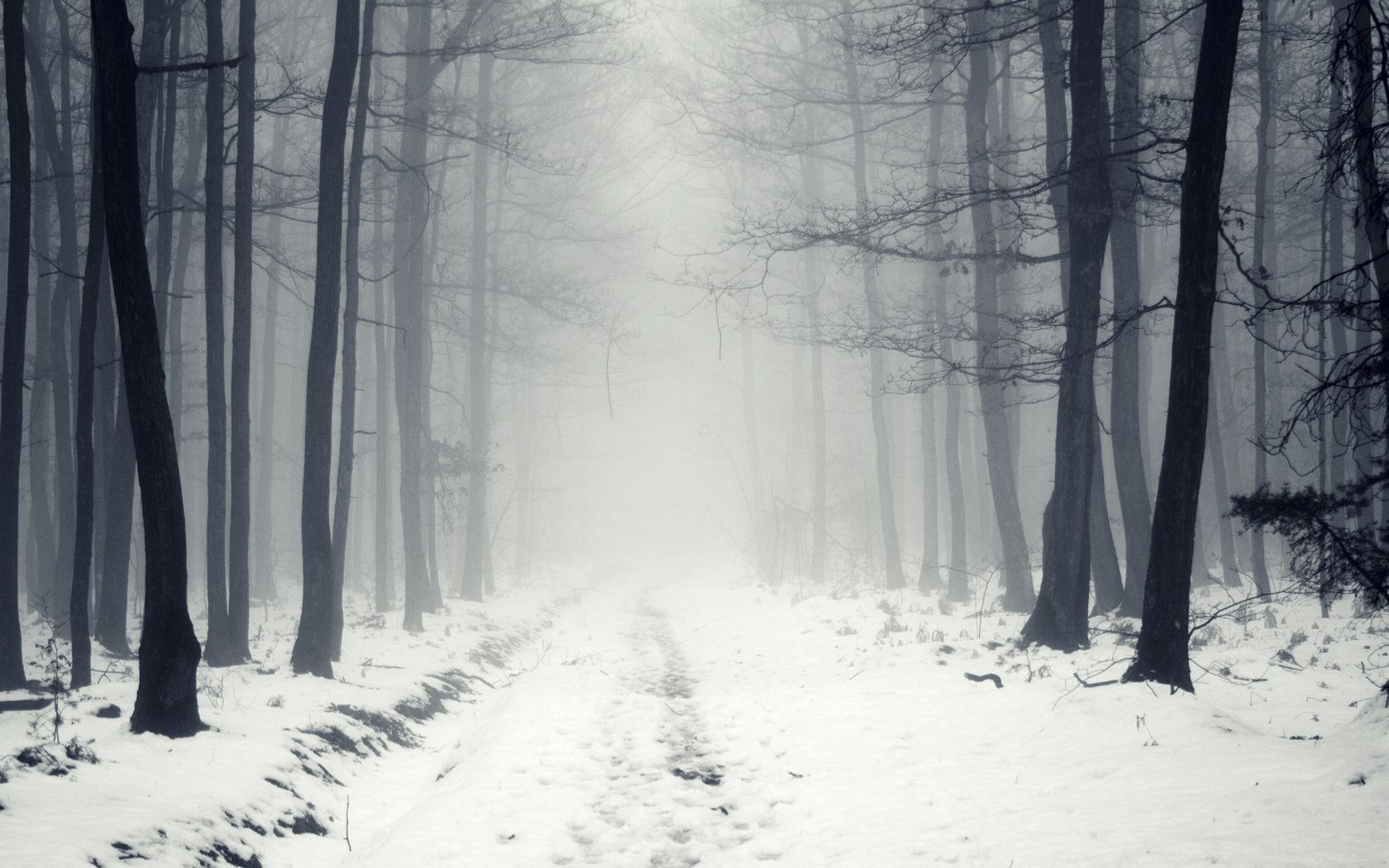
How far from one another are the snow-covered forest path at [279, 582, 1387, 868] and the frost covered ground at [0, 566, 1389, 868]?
0.08ft

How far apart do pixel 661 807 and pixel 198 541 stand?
114 ft

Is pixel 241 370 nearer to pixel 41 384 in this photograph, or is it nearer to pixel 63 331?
pixel 63 331

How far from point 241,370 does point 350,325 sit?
1787 millimetres

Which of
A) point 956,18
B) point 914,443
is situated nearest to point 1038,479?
point 914,443

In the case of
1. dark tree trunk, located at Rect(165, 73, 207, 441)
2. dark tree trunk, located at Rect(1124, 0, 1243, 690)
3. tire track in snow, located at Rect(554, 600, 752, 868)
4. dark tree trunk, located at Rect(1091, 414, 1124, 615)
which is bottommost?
tire track in snow, located at Rect(554, 600, 752, 868)

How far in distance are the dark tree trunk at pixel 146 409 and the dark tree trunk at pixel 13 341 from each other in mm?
4855

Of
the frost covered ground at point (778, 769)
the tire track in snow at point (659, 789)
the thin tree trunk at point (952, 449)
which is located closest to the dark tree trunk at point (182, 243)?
the frost covered ground at point (778, 769)

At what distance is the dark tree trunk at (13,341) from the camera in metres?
10.1

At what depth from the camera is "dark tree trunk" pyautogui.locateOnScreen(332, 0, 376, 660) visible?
12.2 m

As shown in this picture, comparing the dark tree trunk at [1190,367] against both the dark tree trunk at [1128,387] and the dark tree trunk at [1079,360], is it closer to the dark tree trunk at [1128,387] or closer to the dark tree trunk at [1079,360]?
the dark tree trunk at [1079,360]

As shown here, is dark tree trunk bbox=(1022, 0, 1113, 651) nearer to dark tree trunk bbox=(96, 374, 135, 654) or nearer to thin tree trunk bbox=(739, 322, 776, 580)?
dark tree trunk bbox=(96, 374, 135, 654)

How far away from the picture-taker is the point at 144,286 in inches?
264

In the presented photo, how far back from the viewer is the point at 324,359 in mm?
10641

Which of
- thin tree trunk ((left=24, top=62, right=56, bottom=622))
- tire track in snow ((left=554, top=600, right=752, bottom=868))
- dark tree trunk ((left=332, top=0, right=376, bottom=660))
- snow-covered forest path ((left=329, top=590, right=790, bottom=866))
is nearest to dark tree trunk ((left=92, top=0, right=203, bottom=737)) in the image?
snow-covered forest path ((left=329, top=590, right=790, bottom=866))
